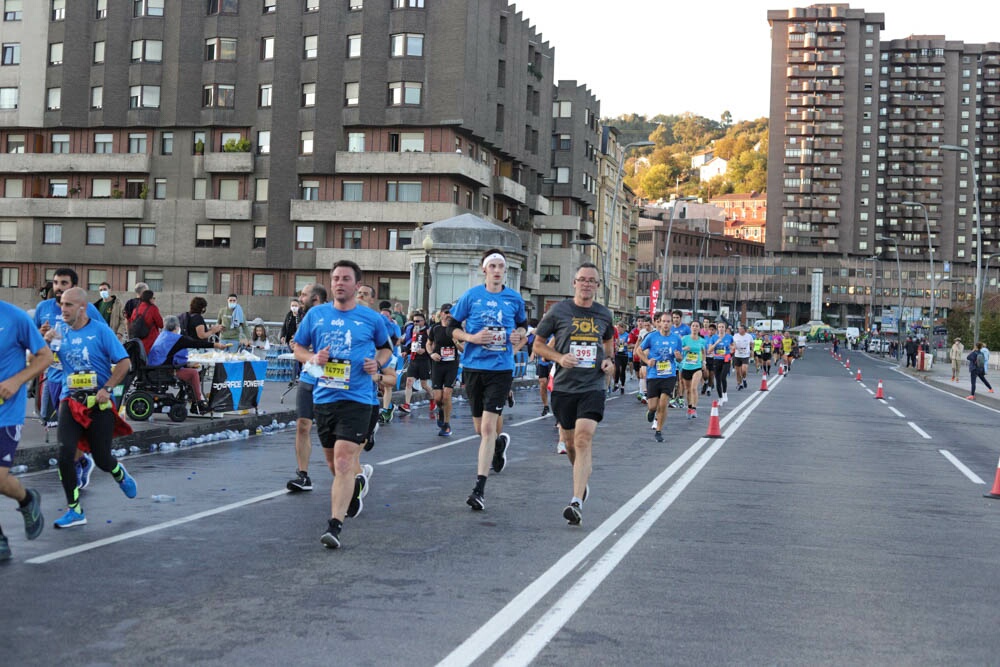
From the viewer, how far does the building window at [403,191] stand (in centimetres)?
5956

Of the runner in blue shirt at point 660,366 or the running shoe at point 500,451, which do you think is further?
the runner in blue shirt at point 660,366

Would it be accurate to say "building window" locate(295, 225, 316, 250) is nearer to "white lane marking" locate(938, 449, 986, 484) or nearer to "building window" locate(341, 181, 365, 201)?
"building window" locate(341, 181, 365, 201)

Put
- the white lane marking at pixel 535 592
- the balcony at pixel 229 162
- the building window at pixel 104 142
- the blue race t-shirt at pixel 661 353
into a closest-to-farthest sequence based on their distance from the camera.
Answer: the white lane marking at pixel 535 592 → the blue race t-shirt at pixel 661 353 → the balcony at pixel 229 162 → the building window at pixel 104 142

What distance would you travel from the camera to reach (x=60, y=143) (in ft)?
207

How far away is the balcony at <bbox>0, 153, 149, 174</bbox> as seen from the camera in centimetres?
6138

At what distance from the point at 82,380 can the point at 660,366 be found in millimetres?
10289

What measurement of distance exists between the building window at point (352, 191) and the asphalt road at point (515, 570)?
48.4 metres

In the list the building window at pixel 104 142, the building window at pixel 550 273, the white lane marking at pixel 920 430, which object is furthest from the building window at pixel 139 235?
the white lane marking at pixel 920 430

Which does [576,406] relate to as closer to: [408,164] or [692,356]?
[692,356]

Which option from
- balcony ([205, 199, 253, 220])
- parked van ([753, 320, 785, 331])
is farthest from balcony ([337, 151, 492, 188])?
parked van ([753, 320, 785, 331])

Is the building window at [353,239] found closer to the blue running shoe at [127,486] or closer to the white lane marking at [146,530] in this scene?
the white lane marking at [146,530]

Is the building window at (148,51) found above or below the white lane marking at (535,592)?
above

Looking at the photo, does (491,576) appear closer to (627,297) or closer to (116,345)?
(116,345)

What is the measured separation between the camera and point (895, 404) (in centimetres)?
2936
